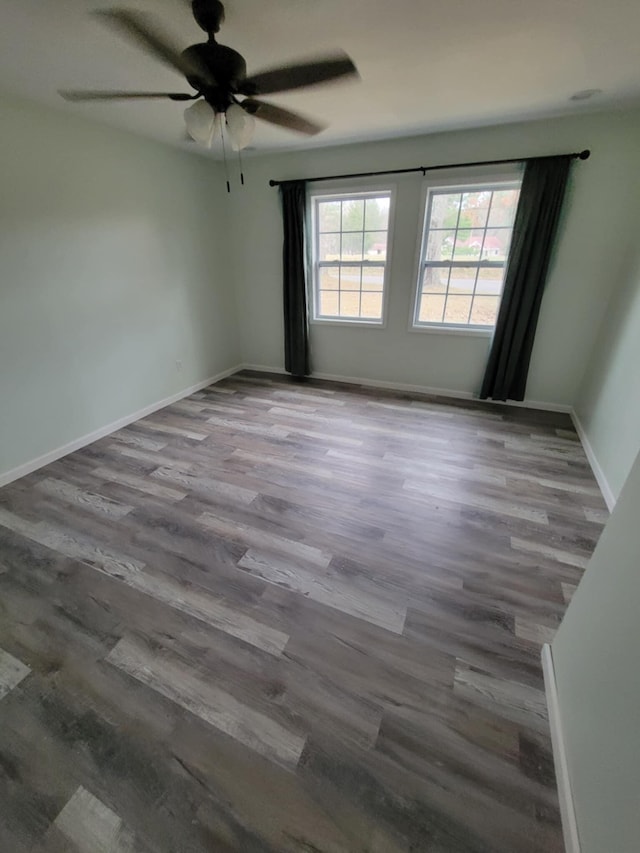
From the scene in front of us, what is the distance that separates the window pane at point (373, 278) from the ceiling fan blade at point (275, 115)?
5.90ft

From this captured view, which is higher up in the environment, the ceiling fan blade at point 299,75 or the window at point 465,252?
the ceiling fan blade at point 299,75

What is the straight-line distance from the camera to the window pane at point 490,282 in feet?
10.8

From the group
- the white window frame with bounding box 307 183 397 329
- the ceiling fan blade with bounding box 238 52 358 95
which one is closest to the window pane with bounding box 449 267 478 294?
the white window frame with bounding box 307 183 397 329

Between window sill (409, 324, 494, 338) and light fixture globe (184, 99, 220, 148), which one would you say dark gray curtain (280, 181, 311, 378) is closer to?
window sill (409, 324, 494, 338)

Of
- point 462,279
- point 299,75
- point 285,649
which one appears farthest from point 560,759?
point 462,279

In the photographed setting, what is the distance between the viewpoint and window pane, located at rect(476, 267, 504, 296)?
3.31 m

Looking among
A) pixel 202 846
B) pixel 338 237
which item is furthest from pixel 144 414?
pixel 202 846

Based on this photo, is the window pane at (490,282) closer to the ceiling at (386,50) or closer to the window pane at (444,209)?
the window pane at (444,209)

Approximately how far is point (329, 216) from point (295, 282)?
79cm

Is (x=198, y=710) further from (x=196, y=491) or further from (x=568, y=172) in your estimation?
(x=568, y=172)

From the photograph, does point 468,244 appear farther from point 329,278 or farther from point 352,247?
point 329,278

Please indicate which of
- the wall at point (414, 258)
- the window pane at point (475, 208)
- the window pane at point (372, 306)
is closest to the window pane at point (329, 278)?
the window pane at point (372, 306)

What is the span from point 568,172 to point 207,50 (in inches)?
116

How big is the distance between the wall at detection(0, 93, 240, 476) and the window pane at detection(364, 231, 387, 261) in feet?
5.83
